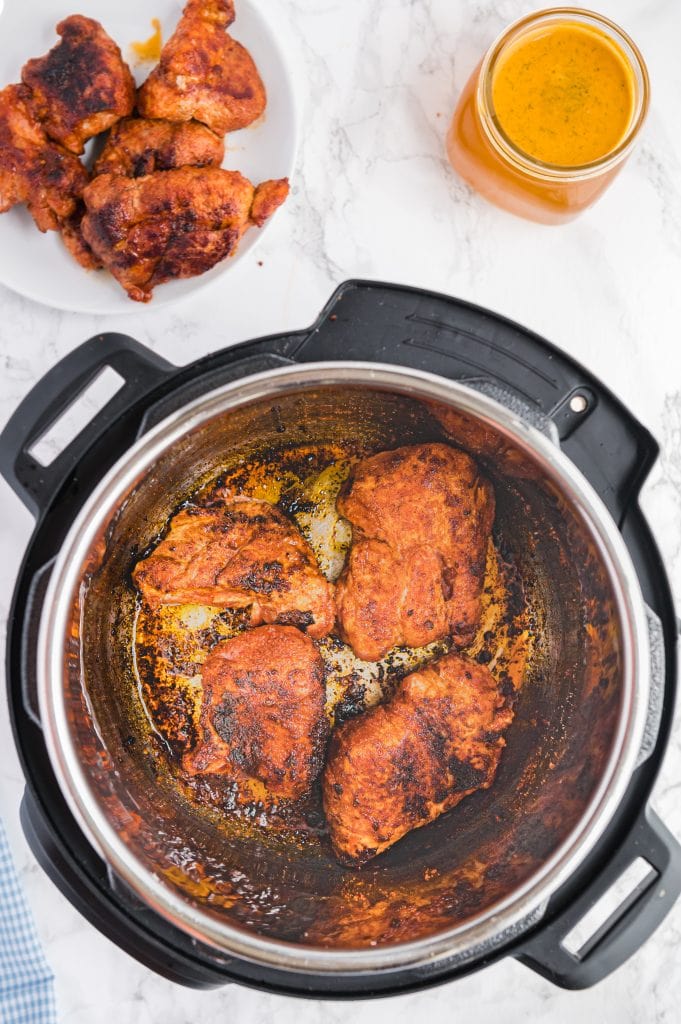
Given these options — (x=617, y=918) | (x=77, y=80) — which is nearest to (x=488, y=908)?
(x=617, y=918)

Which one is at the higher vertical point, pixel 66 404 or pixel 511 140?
pixel 511 140

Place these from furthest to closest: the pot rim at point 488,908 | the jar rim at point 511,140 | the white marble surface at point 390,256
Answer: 1. the white marble surface at point 390,256
2. the jar rim at point 511,140
3. the pot rim at point 488,908

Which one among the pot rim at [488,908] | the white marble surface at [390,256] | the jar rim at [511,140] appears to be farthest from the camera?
the white marble surface at [390,256]

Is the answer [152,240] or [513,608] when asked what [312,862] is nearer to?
[513,608]

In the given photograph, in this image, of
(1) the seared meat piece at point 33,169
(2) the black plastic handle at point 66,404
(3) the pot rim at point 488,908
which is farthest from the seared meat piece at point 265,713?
(1) the seared meat piece at point 33,169

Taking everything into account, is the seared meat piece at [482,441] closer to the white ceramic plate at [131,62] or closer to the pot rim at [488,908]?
the pot rim at [488,908]

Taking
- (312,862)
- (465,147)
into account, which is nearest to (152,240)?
(465,147)

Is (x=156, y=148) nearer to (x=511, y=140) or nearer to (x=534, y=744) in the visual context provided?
(x=511, y=140)
